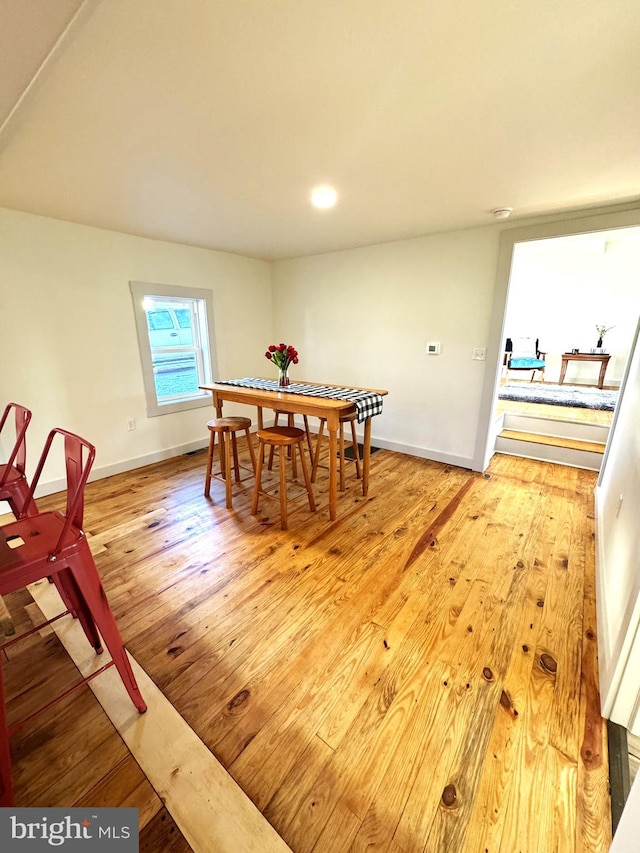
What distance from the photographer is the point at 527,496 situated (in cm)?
291

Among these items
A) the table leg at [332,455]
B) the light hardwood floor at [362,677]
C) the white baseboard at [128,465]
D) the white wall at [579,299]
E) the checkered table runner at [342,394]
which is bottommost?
the light hardwood floor at [362,677]

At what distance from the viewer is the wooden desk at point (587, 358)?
5883 millimetres

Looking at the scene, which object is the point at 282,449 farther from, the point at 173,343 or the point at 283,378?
the point at 173,343

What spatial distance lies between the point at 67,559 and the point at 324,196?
2493 mm

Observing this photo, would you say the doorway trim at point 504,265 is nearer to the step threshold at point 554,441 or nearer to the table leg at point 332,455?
the step threshold at point 554,441

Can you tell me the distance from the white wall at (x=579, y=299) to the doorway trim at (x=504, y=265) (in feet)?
9.80

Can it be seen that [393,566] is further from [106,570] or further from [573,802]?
[106,570]

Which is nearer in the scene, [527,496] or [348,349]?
[527,496]

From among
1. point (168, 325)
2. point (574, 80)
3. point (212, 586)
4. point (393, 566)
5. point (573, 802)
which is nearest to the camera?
point (573, 802)

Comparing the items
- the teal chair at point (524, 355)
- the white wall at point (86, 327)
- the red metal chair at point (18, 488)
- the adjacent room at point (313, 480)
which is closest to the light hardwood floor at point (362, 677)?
the adjacent room at point (313, 480)

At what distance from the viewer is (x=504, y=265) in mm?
2924

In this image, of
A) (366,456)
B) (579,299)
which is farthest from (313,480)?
(579,299)

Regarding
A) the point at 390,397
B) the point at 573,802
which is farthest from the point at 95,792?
the point at 390,397

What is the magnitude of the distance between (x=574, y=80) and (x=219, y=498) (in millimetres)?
3135
